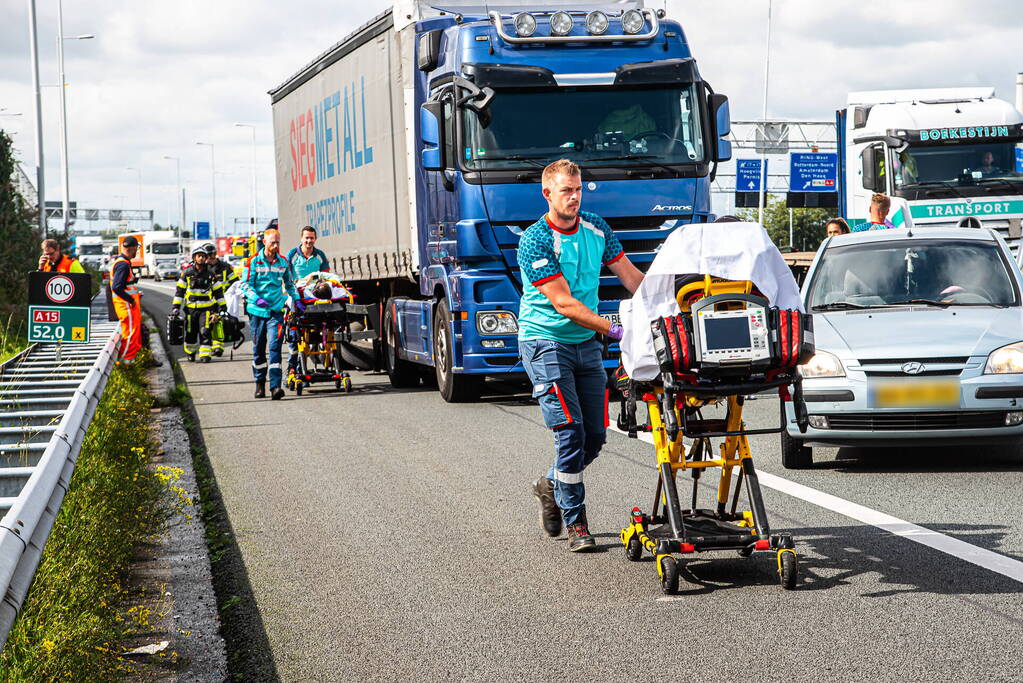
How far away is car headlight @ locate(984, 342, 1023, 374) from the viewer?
29.7 feet

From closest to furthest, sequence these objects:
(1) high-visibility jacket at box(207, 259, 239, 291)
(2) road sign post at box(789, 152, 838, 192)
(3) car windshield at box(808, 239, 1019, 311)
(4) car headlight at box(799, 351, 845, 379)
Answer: (4) car headlight at box(799, 351, 845, 379)
(3) car windshield at box(808, 239, 1019, 311)
(1) high-visibility jacket at box(207, 259, 239, 291)
(2) road sign post at box(789, 152, 838, 192)

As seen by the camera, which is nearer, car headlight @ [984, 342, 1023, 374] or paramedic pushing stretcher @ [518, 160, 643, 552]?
paramedic pushing stretcher @ [518, 160, 643, 552]

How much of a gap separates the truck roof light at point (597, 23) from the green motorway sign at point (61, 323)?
5.55m

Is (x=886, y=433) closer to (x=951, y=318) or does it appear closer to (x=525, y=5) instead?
(x=951, y=318)

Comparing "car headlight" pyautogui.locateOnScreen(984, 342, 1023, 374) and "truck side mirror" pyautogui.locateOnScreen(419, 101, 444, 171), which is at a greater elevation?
"truck side mirror" pyautogui.locateOnScreen(419, 101, 444, 171)

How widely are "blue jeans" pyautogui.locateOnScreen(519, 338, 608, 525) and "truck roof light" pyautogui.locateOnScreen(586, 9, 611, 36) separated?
7.47 m

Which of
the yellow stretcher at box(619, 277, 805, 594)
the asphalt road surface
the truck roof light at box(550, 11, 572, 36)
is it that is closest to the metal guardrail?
the asphalt road surface

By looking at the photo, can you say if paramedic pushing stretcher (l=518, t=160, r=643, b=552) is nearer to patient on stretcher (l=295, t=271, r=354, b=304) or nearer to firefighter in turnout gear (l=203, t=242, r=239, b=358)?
patient on stretcher (l=295, t=271, r=354, b=304)

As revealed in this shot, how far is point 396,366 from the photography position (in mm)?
17078

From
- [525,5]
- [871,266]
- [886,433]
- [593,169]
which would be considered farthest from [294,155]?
[886,433]

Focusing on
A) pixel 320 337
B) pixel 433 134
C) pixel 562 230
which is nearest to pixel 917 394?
pixel 562 230

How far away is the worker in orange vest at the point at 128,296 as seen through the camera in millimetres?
17953

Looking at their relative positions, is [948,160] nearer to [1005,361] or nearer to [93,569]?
[1005,361]

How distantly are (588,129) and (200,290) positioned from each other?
36.5 ft
